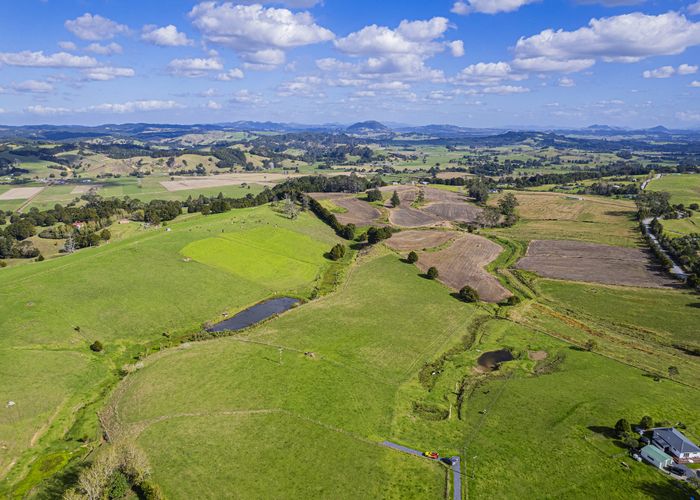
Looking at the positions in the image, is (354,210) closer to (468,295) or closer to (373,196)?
(373,196)

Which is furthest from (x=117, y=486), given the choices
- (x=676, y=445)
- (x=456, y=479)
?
(x=676, y=445)

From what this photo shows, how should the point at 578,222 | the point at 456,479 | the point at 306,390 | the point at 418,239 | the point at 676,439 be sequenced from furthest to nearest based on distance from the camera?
the point at 578,222 → the point at 418,239 → the point at 306,390 → the point at 676,439 → the point at 456,479

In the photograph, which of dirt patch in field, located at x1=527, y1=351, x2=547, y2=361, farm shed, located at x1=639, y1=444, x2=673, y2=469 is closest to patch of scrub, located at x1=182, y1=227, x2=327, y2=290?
dirt patch in field, located at x1=527, y1=351, x2=547, y2=361

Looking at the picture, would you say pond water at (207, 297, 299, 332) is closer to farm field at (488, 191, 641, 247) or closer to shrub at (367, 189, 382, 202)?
farm field at (488, 191, 641, 247)

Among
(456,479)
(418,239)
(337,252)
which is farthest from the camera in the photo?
(418,239)

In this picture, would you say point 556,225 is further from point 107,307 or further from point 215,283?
point 107,307

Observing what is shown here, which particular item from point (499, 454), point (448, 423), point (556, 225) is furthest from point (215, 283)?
point (556, 225)
